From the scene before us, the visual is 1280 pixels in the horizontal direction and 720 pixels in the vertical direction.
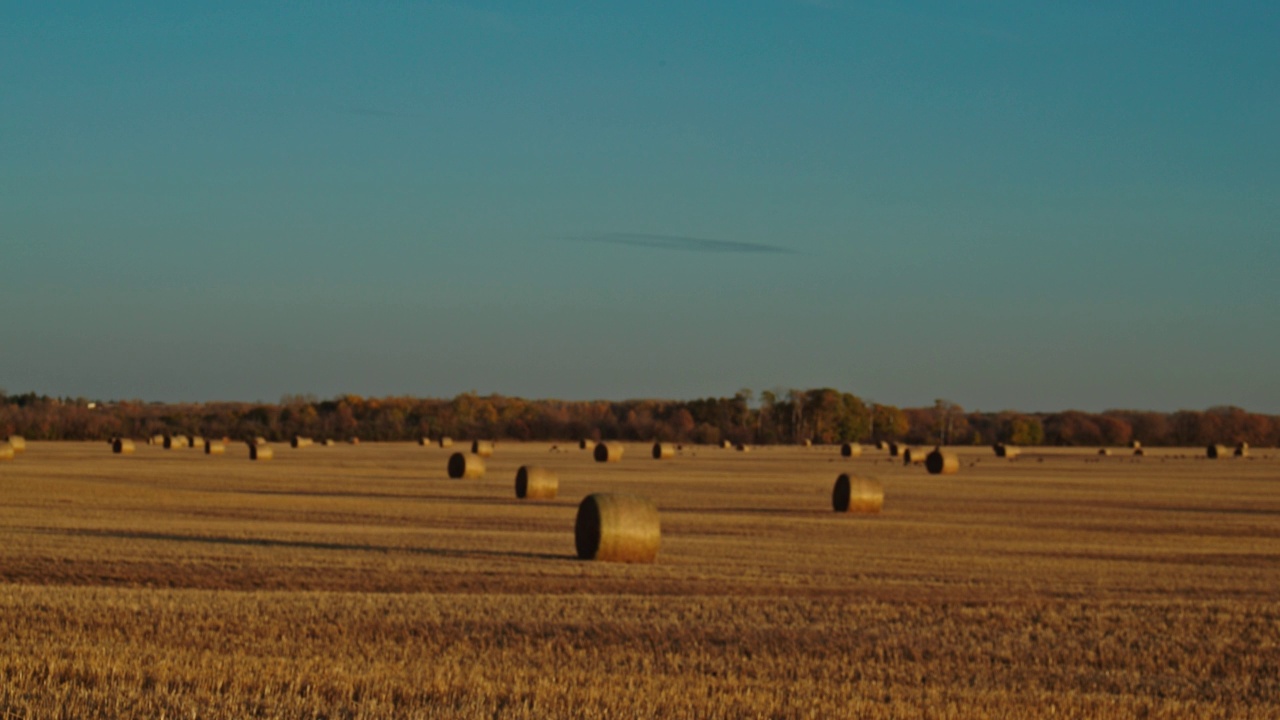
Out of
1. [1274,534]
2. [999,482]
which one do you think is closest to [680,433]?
[999,482]

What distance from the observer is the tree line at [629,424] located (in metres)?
113

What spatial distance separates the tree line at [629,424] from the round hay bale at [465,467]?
192 feet

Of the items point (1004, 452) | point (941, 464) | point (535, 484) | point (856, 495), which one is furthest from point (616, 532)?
point (1004, 452)

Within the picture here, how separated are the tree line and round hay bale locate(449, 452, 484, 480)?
192 ft

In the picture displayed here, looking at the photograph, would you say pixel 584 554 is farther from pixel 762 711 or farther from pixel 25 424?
pixel 25 424

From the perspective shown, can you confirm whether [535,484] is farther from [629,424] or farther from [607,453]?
[629,424]

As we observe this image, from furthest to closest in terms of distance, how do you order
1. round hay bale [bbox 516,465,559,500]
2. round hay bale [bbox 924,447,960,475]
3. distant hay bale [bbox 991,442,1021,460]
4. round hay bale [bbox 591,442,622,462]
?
distant hay bale [bbox 991,442,1021,460]
round hay bale [bbox 591,442,622,462]
round hay bale [bbox 924,447,960,475]
round hay bale [bbox 516,465,559,500]

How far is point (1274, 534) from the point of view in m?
28.7

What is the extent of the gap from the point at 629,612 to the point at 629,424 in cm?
11166

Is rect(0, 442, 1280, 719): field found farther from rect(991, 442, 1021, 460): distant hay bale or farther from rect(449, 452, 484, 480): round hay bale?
rect(991, 442, 1021, 460): distant hay bale

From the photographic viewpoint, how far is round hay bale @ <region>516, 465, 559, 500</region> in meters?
37.5

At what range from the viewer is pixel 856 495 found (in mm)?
33719

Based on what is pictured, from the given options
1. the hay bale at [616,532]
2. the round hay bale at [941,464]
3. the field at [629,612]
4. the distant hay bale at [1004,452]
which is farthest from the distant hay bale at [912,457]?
the hay bale at [616,532]

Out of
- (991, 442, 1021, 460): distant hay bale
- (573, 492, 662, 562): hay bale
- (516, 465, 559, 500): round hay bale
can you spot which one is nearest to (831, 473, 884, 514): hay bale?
(516, 465, 559, 500): round hay bale
